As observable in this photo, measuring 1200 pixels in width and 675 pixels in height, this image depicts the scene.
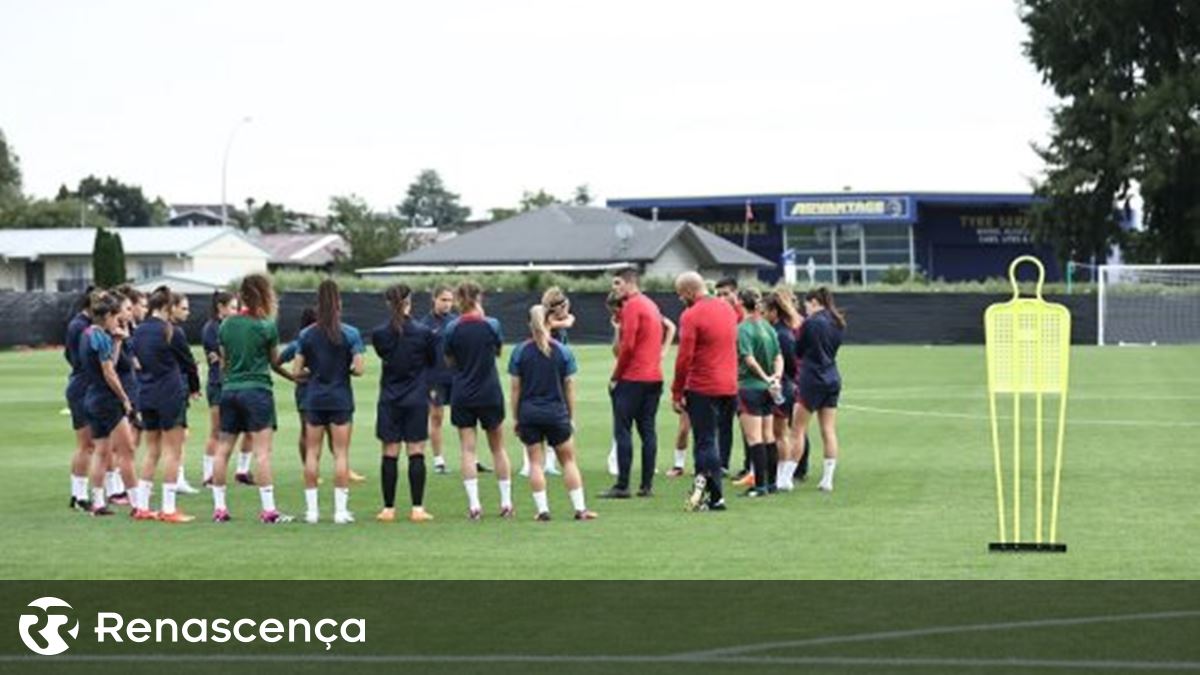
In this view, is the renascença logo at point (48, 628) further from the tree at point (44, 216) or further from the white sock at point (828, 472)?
the tree at point (44, 216)

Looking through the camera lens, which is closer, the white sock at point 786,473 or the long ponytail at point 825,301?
the long ponytail at point 825,301

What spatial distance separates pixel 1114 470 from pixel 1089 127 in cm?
6352

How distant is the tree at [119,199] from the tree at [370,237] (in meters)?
52.7

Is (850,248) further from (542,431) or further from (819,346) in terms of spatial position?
(542,431)

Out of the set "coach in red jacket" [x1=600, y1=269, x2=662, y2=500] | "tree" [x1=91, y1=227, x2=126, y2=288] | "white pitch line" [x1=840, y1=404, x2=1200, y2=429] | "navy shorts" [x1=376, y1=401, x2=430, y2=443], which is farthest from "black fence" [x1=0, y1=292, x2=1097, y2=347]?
"navy shorts" [x1=376, y1=401, x2=430, y2=443]

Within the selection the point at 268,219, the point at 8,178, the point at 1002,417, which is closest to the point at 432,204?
the point at 268,219

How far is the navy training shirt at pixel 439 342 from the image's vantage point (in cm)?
1881

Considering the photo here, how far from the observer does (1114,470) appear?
23.0 metres

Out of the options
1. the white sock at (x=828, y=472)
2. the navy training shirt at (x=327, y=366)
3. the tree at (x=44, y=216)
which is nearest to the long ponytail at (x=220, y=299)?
the navy training shirt at (x=327, y=366)

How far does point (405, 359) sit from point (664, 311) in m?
51.7

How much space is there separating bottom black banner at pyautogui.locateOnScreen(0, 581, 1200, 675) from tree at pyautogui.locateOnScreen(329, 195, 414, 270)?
105 metres

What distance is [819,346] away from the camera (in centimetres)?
2047

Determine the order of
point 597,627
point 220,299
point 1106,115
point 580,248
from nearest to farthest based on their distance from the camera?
point 597,627
point 220,299
point 1106,115
point 580,248

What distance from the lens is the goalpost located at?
67.6 meters
